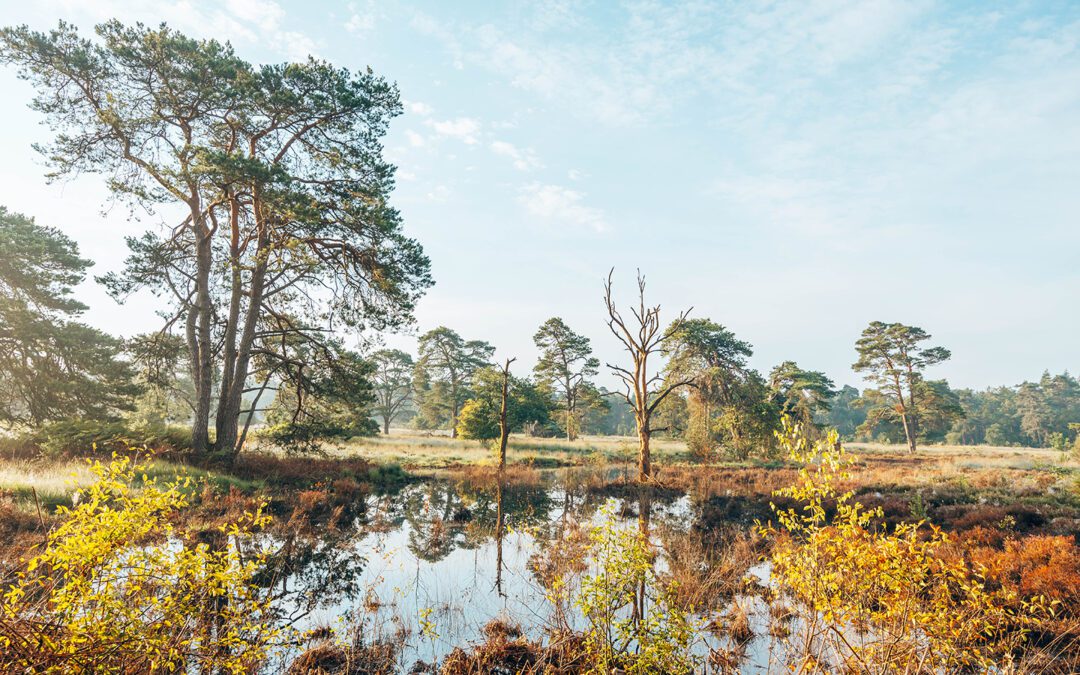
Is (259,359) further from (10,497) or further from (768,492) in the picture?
(768,492)

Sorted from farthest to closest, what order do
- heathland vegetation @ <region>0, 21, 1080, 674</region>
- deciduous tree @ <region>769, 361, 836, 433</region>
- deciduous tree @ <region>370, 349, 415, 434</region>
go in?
deciduous tree @ <region>370, 349, 415, 434</region> → deciduous tree @ <region>769, 361, 836, 433</region> → heathland vegetation @ <region>0, 21, 1080, 674</region>

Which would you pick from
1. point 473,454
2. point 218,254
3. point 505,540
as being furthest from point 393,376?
point 505,540

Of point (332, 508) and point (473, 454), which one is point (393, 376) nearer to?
point (473, 454)

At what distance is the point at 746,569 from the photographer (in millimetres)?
9195

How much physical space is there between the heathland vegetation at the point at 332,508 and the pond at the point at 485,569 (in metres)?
0.08

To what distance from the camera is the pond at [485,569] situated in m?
6.48

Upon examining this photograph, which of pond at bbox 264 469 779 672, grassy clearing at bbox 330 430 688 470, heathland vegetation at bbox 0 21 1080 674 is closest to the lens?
heathland vegetation at bbox 0 21 1080 674

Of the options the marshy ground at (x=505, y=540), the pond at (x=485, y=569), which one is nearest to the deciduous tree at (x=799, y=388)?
the marshy ground at (x=505, y=540)

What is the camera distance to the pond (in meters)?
6.48

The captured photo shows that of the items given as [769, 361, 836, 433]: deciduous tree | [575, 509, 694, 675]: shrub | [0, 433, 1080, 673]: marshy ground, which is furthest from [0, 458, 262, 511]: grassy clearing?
[769, 361, 836, 433]: deciduous tree

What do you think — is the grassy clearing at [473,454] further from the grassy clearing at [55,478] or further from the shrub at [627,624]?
the shrub at [627,624]

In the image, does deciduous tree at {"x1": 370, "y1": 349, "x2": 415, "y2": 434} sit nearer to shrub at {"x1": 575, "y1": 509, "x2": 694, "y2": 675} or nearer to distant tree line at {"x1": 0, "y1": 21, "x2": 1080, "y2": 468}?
distant tree line at {"x1": 0, "y1": 21, "x2": 1080, "y2": 468}

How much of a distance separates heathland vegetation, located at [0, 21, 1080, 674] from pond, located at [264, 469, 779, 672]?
83 mm

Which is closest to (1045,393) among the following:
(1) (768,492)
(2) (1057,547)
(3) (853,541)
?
(1) (768,492)
